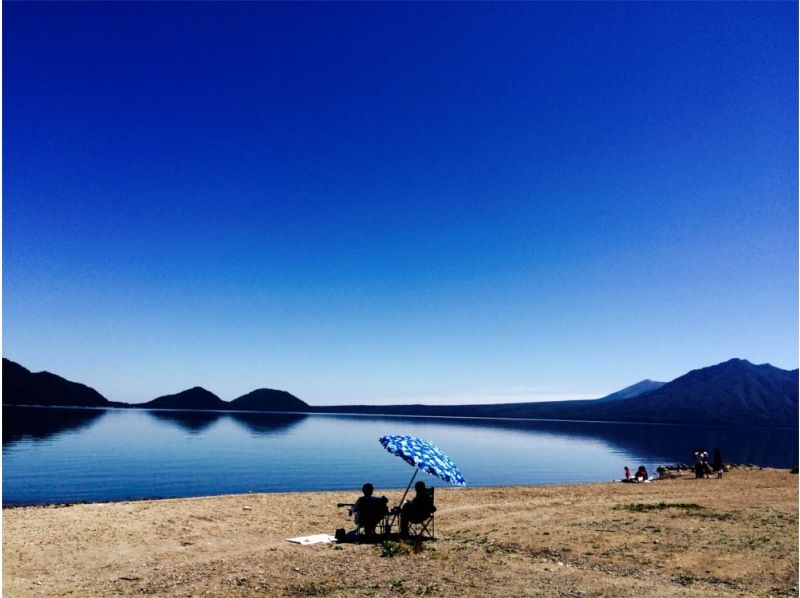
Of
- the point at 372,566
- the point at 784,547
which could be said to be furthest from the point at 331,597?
the point at 784,547

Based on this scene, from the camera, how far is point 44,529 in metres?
17.7

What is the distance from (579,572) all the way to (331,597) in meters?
5.73

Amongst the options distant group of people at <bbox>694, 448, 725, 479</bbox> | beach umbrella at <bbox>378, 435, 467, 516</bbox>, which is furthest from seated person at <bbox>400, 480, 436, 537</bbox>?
distant group of people at <bbox>694, 448, 725, 479</bbox>

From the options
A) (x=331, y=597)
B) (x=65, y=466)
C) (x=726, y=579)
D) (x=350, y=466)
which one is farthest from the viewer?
(x=350, y=466)

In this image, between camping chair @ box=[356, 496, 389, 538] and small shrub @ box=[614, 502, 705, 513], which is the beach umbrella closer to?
camping chair @ box=[356, 496, 389, 538]

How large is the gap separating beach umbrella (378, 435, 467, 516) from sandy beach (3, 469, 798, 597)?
76.0 inches

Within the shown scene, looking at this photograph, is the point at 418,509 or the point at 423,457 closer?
the point at 423,457

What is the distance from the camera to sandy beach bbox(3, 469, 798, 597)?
10.9 metres

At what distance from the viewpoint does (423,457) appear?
14.2m

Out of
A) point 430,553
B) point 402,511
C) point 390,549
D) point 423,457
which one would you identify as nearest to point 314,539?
point 402,511

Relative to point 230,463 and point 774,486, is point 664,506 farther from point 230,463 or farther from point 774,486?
point 230,463

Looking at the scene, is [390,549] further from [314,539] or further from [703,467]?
[703,467]

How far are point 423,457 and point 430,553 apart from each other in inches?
93.5

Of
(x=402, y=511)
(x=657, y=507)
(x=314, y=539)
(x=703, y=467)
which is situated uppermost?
(x=402, y=511)
